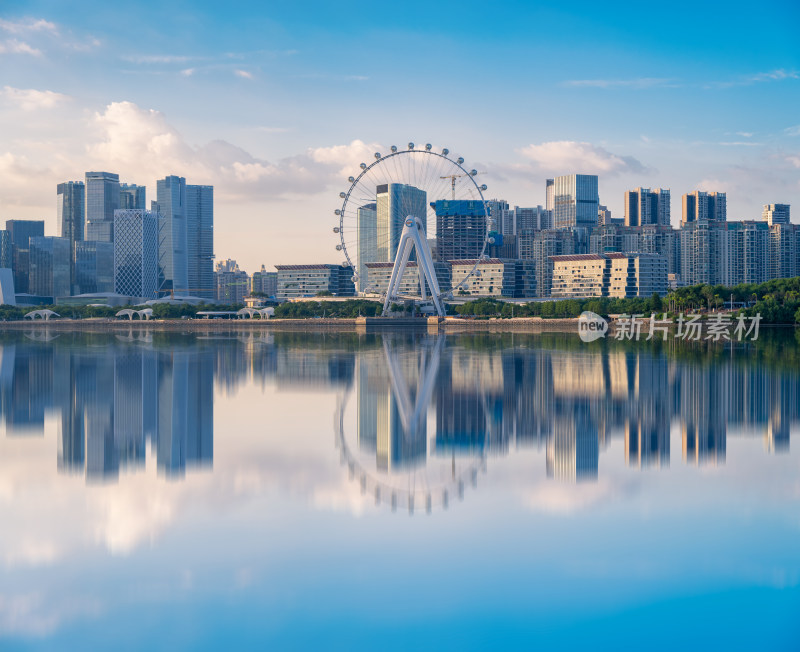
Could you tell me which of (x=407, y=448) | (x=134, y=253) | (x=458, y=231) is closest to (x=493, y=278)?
(x=458, y=231)

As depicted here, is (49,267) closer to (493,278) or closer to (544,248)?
(493,278)

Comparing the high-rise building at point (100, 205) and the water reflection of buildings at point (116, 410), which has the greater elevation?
the high-rise building at point (100, 205)


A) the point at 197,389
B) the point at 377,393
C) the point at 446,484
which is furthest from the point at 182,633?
the point at 197,389

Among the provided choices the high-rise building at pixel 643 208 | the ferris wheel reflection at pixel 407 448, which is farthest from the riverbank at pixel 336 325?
the high-rise building at pixel 643 208

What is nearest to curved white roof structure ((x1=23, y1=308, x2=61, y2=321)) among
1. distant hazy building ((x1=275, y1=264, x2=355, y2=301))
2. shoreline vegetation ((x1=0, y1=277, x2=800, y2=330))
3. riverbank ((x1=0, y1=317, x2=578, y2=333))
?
shoreline vegetation ((x1=0, y1=277, x2=800, y2=330))

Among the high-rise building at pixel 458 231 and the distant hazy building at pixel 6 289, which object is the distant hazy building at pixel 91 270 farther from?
the high-rise building at pixel 458 231

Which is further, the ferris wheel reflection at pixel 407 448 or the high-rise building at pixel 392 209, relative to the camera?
the high-rise building at pixel 392 209

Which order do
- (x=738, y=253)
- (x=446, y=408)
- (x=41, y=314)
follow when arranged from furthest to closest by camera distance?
(x=738, y=253) → (x=41, y=314) → (x=446, y=408)
